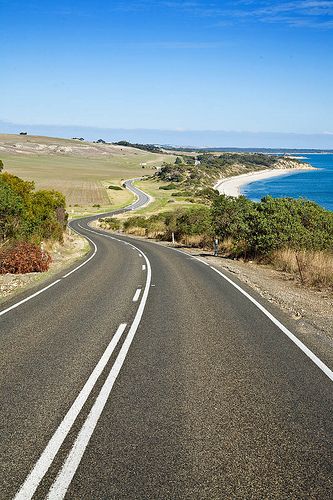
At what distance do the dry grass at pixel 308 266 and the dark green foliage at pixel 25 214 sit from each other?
45.2 ft

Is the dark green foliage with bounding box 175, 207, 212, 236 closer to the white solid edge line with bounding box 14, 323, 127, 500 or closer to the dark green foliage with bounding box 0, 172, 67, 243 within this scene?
the dark green foliage with bounding box 0, 172, 67, 243

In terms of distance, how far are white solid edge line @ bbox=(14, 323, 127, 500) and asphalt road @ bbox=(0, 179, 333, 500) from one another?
1 cm

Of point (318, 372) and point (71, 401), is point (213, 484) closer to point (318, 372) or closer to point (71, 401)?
point (71, 401)

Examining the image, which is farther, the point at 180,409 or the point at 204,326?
the point at 204,326

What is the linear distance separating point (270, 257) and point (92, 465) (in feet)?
62.4

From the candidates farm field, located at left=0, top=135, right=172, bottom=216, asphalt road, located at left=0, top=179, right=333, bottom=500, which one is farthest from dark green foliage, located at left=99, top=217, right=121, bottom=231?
asphalt road, located at left=0, top=179, right=333, bottom=500

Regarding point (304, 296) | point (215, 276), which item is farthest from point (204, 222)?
point (304, 296)

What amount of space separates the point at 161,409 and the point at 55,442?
1289mm

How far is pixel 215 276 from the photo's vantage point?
678 inches

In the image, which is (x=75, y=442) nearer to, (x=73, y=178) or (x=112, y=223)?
(x=112, y=223)

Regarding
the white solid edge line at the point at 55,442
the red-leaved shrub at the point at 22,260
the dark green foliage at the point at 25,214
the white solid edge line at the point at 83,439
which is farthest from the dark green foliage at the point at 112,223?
the white solid edge line at the point at 55,442

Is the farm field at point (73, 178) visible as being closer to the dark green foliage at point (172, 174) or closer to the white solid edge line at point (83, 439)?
the dark green foliage at point (172, 174)

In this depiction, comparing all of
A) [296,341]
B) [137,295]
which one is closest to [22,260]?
[137,295]

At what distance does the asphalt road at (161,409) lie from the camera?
3679 millimetres
